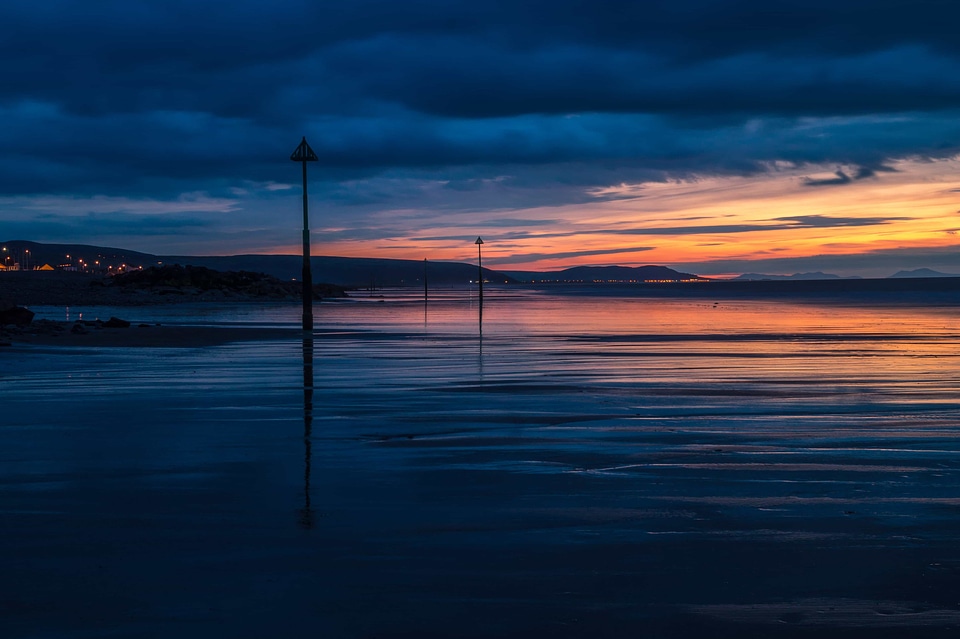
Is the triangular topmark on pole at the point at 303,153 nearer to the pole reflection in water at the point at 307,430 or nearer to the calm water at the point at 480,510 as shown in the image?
the pole reflection in water at the point at 307,430

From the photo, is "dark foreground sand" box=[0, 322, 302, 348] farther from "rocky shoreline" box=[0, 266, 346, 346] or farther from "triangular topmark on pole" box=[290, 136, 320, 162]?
"triangular topmark on pole" box=[290, 136, 320, 162]

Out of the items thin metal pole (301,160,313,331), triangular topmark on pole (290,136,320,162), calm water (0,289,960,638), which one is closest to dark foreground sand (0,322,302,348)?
thin metal pole (301,160,313,331)

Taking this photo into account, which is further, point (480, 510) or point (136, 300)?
point (136, 300)

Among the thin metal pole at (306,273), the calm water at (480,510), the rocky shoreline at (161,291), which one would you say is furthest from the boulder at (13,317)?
the rocky shoreline at (161,291)

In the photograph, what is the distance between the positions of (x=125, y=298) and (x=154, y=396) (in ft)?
209

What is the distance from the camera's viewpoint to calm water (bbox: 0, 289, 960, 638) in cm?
506

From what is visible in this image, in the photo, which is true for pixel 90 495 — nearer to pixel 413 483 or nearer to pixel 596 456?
pixel 413 483

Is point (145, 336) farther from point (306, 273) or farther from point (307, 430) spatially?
point (307, 430)

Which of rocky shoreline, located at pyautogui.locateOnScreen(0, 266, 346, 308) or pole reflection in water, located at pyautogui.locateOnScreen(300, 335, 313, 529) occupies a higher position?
rocky shoreline, located at pyautogui.locateOnScreen(0, 266, 346, 308)

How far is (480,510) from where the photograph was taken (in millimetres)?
7168

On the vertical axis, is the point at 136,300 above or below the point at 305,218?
below

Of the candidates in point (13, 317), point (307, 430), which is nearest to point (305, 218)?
point (13, 317)

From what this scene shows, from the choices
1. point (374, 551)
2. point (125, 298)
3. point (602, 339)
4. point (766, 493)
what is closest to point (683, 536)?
point (766, 493)

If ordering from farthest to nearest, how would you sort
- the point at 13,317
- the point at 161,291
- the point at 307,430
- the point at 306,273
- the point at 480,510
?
the point at 161,291
the point at 306,273
the point at 13,317
the point at 307,430
the point at 480,510
